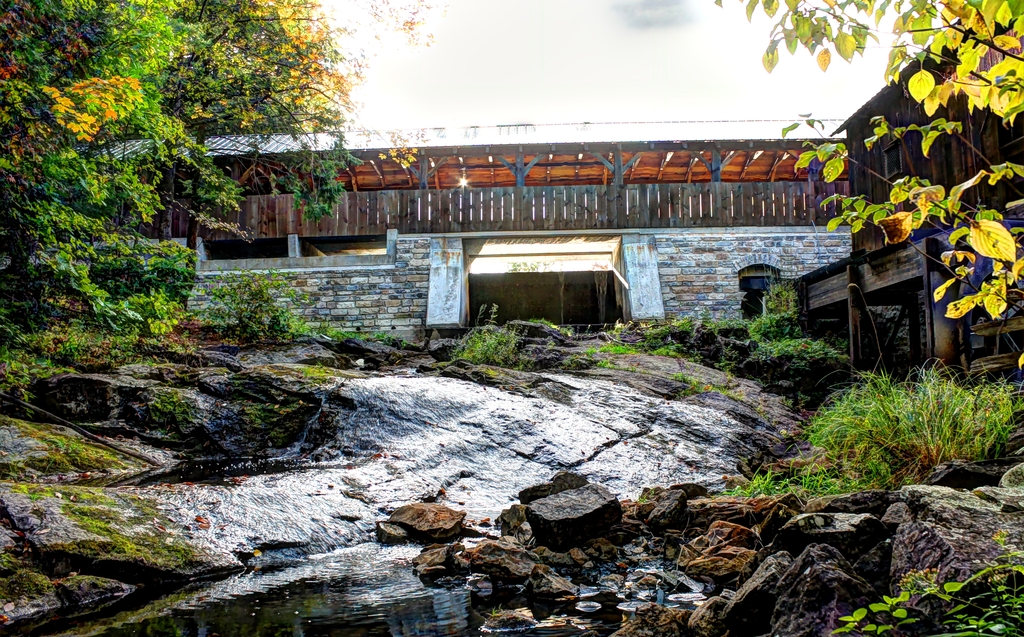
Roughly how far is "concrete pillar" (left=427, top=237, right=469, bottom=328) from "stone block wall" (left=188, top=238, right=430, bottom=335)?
32 cm

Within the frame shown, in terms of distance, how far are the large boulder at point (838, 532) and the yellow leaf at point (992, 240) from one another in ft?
5.57

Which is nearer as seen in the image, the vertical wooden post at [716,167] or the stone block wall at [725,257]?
the stone block wall at [725,257]

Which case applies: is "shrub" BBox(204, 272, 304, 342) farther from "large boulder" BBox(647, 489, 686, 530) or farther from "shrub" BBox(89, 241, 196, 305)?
"large boulder" BBox(647, 489, 686, 530)

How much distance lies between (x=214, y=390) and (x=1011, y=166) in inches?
292

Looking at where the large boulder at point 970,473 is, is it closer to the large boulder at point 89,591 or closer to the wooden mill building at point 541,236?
the large boulder at point 89,591

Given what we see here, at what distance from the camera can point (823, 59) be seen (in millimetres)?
1941

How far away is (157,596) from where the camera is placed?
131 inches

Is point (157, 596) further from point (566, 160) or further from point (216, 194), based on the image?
point (566, 160)

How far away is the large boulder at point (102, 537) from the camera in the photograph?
3439 mm

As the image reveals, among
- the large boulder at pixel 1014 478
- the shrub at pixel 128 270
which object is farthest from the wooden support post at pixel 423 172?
the large boulder at pixel 1014 478

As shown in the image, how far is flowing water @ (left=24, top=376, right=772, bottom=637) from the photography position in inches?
118

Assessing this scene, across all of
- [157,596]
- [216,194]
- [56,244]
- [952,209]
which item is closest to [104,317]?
[56,244]

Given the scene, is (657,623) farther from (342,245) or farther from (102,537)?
(342,245)

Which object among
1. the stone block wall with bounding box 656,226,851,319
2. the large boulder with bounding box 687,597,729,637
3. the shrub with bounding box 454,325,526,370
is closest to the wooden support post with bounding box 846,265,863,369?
the shrub with bounding box 454,325,526,370
